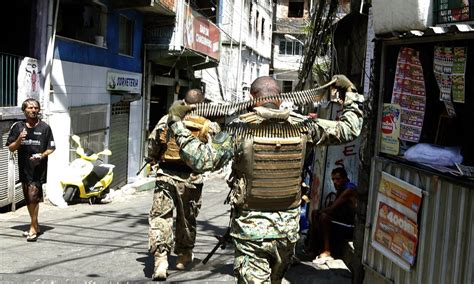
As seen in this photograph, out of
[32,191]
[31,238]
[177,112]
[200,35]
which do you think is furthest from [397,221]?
[200,35]

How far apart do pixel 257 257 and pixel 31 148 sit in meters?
3.81

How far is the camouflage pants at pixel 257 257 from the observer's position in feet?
10.8

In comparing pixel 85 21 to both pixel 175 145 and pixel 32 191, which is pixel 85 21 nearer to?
pixel 32 191

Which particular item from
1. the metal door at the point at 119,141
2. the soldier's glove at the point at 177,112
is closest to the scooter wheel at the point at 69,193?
the metal door at the point at 119,141

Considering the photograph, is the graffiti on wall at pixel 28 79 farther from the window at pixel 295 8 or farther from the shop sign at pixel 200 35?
the window at pixel 295 8

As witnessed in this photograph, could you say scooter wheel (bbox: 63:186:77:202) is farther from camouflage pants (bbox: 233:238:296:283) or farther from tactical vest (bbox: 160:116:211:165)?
camouflage pants (bbox: 233:238:296:283)

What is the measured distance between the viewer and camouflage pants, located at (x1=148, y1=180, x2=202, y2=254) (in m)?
4.83

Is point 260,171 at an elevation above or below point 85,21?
below

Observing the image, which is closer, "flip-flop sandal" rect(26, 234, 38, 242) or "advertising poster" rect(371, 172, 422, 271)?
A: "advertising poster" rect(371, 172, 422, 271)

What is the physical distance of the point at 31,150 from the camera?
610 cm

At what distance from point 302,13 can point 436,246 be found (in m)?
37.0

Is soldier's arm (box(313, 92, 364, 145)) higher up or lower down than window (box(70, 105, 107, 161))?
higher up

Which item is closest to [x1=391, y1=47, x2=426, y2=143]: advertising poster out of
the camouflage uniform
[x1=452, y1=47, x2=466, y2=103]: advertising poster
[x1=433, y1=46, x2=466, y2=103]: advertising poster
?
[x1=433, y1=46, x2=466, y2=103]: advertising poster

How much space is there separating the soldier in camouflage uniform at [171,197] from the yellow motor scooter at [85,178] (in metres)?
5.16
